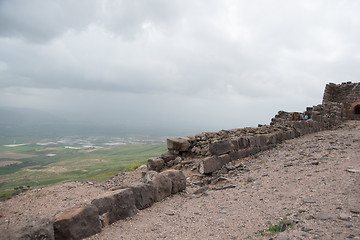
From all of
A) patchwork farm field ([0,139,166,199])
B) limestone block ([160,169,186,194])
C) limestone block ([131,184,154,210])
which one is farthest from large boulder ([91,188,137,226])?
patchwork farm field ([0,139,166,199])

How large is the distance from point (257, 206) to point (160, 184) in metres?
3.96

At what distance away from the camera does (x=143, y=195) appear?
8.18 m

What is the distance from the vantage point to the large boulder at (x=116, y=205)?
6609 mm

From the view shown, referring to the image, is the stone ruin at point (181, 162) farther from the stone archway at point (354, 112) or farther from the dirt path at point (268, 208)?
the dirt path at point (268, 208)

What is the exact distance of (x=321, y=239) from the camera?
14.6 ft

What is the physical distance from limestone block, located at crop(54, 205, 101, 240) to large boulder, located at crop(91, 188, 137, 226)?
1.59 ft

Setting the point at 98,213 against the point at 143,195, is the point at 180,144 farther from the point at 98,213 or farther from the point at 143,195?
the point at 98,213

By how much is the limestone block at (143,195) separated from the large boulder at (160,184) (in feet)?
1.27

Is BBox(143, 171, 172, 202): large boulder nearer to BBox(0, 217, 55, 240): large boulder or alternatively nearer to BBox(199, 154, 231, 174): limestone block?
BBox(199, 154, 231, 174): limestone block

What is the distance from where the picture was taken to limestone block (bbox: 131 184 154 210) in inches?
314

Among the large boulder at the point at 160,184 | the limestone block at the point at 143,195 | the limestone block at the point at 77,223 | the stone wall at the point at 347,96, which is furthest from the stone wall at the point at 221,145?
the stone wall at the point at 347,96

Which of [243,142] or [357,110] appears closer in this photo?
[243,142]

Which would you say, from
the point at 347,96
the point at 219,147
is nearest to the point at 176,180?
the point at 219,147

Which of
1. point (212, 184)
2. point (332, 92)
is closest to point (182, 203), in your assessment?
point (212, 184)
